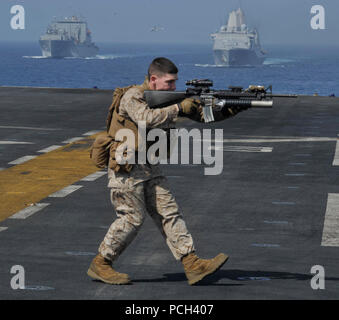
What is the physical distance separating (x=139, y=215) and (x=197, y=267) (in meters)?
0.72

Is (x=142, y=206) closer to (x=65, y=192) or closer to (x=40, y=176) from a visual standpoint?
(x=65, y=192)

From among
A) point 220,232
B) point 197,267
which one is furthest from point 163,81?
point 220,232

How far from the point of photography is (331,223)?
11195 mm

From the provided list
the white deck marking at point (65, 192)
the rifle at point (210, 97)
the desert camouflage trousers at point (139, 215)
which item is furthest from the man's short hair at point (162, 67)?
the white deck marking at point (65, 192)

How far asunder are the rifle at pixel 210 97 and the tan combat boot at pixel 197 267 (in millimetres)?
1316

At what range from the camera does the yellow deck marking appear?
12609 mm

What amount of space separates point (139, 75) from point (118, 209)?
178 meters

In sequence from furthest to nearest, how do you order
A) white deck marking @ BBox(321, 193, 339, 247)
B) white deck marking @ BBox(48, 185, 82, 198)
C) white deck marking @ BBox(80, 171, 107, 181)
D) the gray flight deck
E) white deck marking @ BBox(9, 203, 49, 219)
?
1. white deck marking @ BBox(80, 171, 107, 181)
2. white deck marking @ BBox(48, 185, 82, 198)
3. white deck marking @ BBox(9, 203, 49, 219)
4. white deck marking @ BBox(321, 193, 339, 247)
5. the gray flight deck

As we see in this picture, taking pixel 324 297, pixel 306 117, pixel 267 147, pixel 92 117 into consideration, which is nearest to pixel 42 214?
pixel 324 297

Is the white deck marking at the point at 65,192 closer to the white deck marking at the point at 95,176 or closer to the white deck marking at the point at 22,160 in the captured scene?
the white deck marking at the point at 95,176

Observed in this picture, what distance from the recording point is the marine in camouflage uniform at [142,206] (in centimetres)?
792

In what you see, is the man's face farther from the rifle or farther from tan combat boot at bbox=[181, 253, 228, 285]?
tan combat boot at bbox=[181, 253, 228, 285]

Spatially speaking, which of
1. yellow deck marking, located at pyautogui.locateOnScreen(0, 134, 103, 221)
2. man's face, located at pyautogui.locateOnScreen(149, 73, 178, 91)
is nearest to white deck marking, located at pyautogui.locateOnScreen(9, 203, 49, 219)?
yellow deck marking, located at pyautogui.locateOnScreen(0, 134, 103, 221)

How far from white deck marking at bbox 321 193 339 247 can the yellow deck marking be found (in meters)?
4.14
